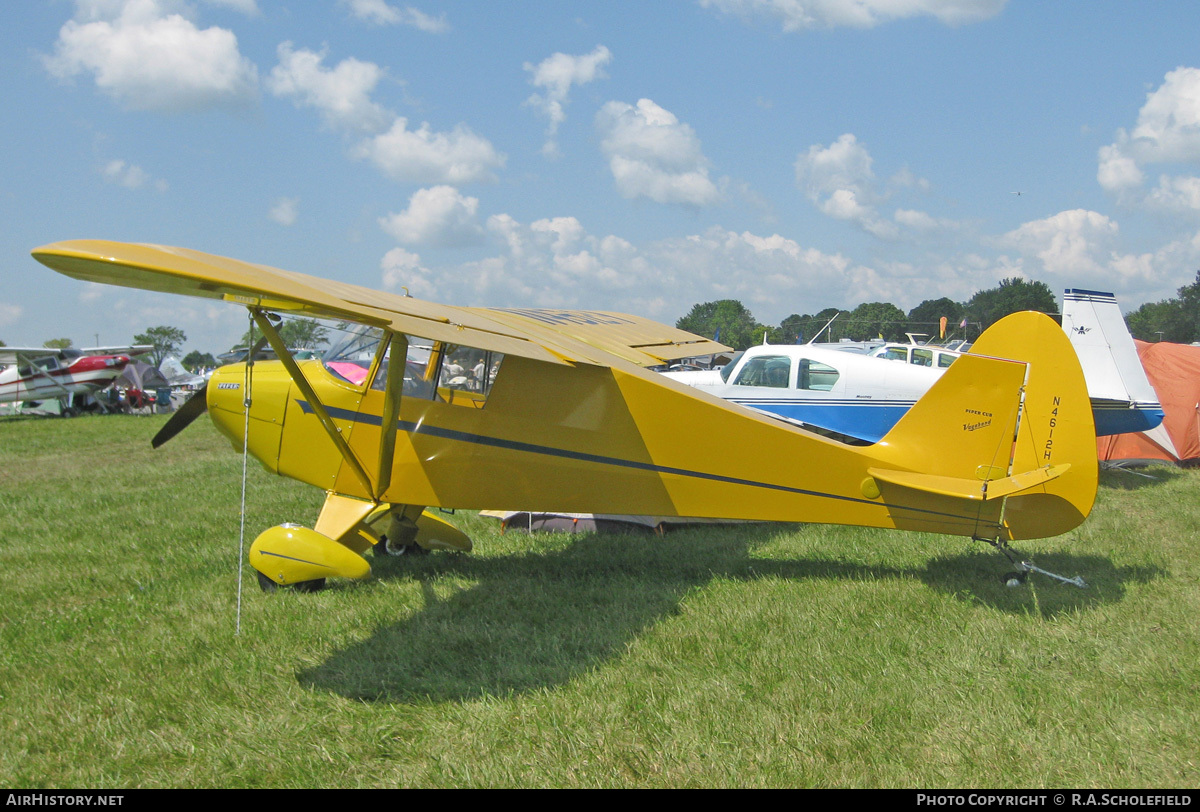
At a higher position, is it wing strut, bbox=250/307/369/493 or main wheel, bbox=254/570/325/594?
wing strut, bbox=250/307/369/493

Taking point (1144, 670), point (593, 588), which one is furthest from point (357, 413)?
point (1144, 670)

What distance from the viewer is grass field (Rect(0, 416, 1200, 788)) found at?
10.1 ft

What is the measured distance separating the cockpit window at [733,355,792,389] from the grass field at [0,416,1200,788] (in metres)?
3.21

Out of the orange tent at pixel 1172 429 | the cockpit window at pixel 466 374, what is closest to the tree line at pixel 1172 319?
the orange tent at pixel 1172 429

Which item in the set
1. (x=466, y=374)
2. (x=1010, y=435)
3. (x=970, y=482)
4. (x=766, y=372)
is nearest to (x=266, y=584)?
(x=466, y=374)

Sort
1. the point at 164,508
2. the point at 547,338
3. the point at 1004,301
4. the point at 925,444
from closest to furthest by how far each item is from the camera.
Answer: the point at 925,444
the point at 547,338
the point at 164,508
the point at 1004,301

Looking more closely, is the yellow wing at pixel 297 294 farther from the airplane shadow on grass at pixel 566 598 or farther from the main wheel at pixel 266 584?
the main wheel at pixel 266 584

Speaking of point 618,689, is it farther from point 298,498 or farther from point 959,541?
point 298,498

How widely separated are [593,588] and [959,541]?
11.4 feet

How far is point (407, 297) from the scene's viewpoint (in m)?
5.72

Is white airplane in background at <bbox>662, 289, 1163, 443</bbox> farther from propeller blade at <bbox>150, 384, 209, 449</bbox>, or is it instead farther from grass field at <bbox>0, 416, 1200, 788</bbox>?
propeller blade at <bbox>150, 384, 209, 449</bbox>

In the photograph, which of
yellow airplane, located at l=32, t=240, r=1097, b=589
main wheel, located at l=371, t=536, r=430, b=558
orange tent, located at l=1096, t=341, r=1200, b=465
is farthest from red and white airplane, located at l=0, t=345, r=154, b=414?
orange tent, located at l=1096, t=341, r=1200, b=465

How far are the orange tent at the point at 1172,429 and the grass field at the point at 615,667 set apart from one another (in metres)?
5.89

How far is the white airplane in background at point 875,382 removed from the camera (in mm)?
9086
